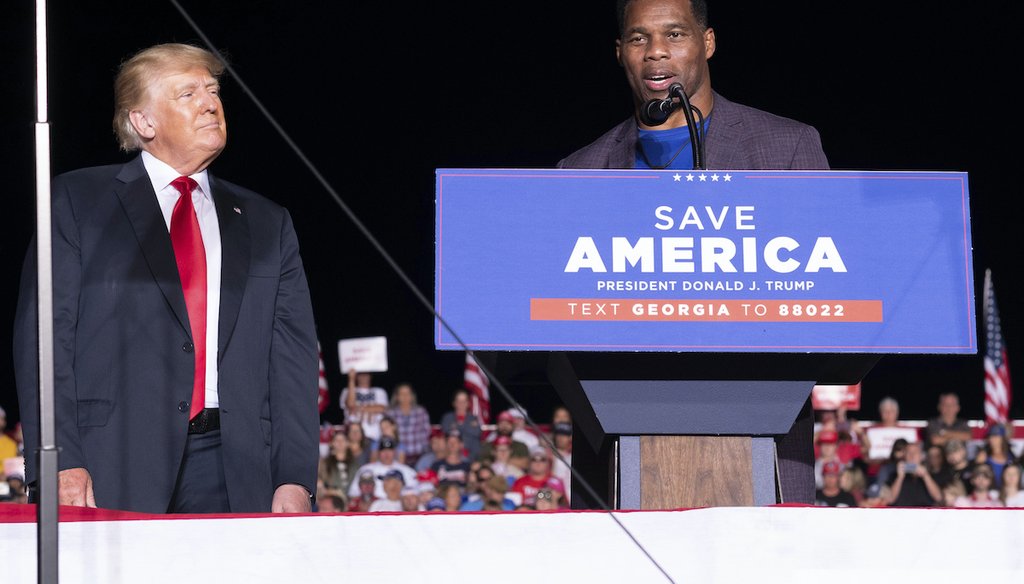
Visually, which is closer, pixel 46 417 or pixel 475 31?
pixel 46 417

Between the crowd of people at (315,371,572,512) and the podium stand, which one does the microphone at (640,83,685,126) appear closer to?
the podium stand

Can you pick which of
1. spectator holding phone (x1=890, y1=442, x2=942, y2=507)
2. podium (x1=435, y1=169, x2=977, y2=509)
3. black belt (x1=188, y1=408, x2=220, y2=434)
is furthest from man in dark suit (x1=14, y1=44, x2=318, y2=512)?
spectator holding phone (x1=890, y1=442, x2=942, y2=507)

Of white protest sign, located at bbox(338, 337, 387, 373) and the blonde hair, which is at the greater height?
the blonde hair

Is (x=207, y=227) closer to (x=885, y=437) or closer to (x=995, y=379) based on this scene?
(x=885, y=437)

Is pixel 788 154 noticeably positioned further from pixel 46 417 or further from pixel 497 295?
pixel 46 417

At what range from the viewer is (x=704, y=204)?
1.81 m

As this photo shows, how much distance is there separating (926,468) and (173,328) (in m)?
6.00

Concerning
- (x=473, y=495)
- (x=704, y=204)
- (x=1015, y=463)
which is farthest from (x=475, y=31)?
(x=704, y=204)

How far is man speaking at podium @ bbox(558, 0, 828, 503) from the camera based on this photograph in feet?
7.97

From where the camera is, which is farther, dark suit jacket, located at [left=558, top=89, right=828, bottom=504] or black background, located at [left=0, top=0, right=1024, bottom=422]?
black background, located at [left=0, top=0, right=1024, bottom=422]

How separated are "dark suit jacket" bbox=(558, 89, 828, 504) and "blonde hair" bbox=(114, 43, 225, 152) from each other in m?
0.83

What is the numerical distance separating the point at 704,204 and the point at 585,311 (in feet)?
0.73

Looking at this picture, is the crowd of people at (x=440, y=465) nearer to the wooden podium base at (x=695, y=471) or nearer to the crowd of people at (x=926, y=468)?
the crowd of people at (x=926, y=468)

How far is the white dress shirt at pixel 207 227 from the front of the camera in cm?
197
